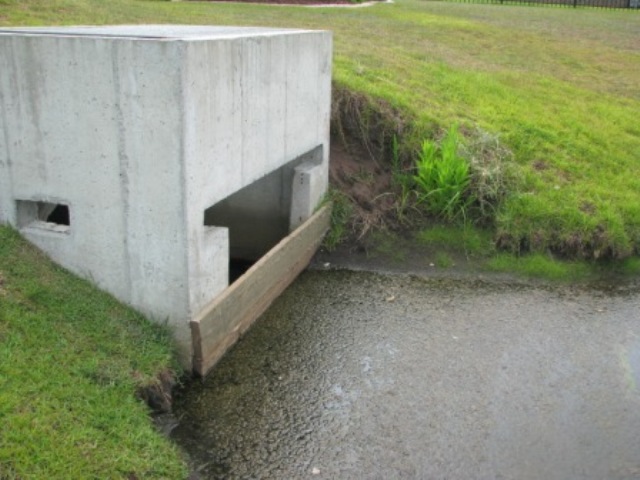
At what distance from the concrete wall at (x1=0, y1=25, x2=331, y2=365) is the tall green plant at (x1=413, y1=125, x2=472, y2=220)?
141 inches

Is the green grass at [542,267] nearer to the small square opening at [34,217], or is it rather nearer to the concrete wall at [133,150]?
the concrete wall at [133,150]

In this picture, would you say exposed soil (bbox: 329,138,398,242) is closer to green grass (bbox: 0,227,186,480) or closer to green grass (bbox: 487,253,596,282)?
green grass (bbox: 487,253,596,282)

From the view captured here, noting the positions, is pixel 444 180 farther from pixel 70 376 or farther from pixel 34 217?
pixel 70 376

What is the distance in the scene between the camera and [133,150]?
5.39 meters

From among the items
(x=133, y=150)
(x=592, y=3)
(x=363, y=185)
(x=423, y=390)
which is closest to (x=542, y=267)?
(x=363, y=185)

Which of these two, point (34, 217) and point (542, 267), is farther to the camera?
point (542, 267)

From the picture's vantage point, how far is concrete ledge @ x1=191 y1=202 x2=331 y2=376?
5.84m

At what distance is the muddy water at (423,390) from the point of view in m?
5.10

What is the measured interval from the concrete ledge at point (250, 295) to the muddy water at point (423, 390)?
0.47ft

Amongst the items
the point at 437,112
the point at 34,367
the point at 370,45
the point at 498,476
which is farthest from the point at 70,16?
the point at 498,476

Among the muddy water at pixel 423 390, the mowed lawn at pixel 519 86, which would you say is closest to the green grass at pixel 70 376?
the muddy water at pixel 423 390

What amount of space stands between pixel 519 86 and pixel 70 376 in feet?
35.2

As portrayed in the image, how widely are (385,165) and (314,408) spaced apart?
5.02 meters

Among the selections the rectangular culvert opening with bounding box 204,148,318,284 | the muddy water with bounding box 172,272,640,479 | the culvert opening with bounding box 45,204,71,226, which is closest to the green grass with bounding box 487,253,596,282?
the muddy water with bounding box 172,272,640,479
